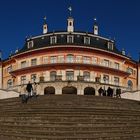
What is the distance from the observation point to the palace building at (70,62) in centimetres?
5272

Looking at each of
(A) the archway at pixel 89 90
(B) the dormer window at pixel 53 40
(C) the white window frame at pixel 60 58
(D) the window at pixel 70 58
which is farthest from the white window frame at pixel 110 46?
(A) the archway at pixel 89 90

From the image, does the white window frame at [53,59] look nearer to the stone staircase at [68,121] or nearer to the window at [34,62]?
the window at [34,62]

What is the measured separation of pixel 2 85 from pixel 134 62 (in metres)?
28.4

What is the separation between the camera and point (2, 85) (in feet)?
211

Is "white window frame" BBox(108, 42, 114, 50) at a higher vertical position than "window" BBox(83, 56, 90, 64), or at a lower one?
higher

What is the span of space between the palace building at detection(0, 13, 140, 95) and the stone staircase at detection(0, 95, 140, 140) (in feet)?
71.5

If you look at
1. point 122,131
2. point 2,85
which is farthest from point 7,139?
point 2,85

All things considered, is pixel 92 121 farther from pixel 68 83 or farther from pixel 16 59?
pixel 16 59

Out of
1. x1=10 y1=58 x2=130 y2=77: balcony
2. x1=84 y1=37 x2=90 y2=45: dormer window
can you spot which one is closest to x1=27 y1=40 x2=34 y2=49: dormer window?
x1=10 y1=58 x2=130 y2=77: balcony

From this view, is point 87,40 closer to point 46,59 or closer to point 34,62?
point 46,59

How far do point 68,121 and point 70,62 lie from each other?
3242 centimetres

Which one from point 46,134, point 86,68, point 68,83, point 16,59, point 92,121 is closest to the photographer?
point 46,134

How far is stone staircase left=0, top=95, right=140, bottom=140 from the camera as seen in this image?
1917 cm

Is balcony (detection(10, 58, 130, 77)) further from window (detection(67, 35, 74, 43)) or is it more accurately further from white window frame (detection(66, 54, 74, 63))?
window (detection(67, 35, 74, 43))
